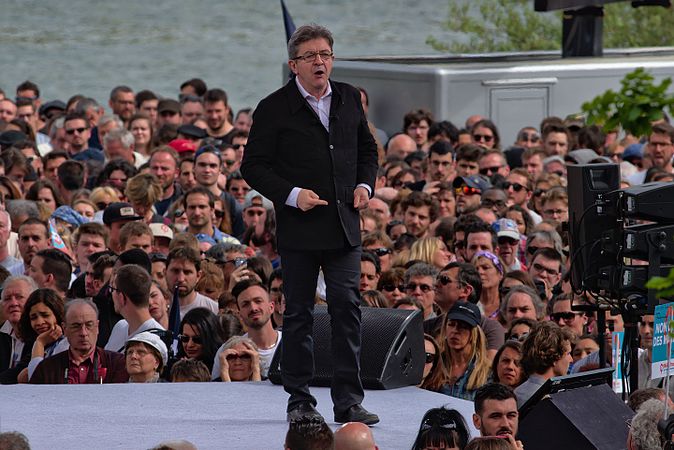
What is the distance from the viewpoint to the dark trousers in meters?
8.61

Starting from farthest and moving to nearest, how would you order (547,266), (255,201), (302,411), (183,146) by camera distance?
(183,146)
(255,201)
(547,266)
(302,411)

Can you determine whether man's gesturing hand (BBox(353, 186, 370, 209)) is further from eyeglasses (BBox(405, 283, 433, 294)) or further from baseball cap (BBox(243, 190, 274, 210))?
baseball cap (BBox(243, 190, 274, 210))

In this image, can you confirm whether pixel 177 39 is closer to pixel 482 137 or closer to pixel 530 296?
pixel 482 137

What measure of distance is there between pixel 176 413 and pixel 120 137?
9517mm

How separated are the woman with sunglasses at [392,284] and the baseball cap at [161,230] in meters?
2.40

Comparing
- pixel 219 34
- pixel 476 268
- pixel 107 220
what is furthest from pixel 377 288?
pixel 219 34

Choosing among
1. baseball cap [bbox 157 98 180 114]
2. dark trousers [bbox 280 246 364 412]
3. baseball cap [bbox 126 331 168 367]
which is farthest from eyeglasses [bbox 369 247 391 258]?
baseball cap [bbox 157 98 180 114]

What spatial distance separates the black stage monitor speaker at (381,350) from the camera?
9.75 m

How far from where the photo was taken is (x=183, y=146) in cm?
1850

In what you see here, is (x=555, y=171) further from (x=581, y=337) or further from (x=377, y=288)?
(x=581, y=337)

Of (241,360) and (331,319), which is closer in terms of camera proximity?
(331,319)

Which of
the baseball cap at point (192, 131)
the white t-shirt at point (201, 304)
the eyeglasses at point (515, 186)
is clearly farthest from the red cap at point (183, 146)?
the white t-shirt at point (201, 304)

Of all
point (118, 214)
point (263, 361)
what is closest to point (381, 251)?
point (118, 214)

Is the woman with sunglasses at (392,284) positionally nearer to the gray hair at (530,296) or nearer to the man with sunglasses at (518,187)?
the gray hair at (530,296)
